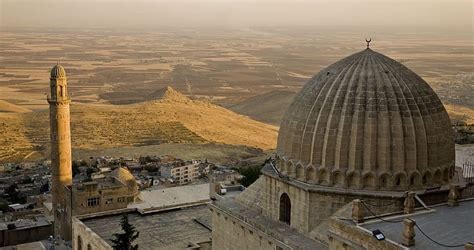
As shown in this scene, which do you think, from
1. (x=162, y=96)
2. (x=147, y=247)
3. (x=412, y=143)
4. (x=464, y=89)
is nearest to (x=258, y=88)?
(x=162, y=96)

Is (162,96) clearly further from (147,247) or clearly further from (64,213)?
(147,247)

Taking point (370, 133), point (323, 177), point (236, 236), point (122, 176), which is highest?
point (370, 133)

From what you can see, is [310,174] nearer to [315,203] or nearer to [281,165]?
[315,203]

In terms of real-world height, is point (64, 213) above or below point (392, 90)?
below

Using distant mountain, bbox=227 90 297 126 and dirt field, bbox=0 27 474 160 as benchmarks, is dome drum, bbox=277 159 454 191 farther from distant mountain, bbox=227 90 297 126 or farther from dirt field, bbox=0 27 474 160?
distant mountain, bbox=227 90 297 126

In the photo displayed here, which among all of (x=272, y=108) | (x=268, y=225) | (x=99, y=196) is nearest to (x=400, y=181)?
(x=268, y=225)
